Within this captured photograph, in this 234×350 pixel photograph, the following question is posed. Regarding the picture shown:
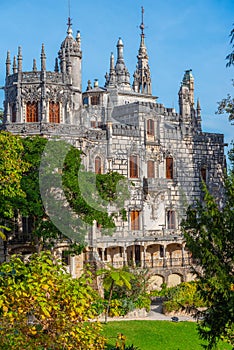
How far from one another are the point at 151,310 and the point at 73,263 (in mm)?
6468

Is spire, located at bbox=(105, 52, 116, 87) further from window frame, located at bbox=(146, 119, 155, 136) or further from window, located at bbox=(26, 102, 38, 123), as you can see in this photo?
window, located at bbox=(26, 102, 38, 123)

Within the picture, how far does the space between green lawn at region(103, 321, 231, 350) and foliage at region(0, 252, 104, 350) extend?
41.4 ft

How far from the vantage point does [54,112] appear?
141 ft

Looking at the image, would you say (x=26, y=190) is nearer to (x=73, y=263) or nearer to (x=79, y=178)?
(x=79, y=178)

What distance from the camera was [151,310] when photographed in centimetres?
3741

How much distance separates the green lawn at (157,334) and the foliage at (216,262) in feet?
31.2

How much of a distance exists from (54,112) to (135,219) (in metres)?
10.4

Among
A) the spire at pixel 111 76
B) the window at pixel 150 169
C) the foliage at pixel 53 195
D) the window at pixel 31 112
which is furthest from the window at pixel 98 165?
the spire at pixel 111 76

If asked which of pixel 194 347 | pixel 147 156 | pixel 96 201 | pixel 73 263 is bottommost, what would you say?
pixel 194 347

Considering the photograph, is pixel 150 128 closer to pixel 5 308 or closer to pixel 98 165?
pixel 98 165

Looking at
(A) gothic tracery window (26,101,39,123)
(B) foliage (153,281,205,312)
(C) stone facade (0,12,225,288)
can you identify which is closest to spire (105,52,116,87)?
(C) stone facade (0,12,225,288)

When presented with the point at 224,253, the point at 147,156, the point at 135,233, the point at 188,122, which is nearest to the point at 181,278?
the point at 135,233

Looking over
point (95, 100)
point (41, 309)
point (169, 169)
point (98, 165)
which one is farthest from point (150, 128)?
point (41, 309)

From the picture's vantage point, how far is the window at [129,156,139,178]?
4812 cm
